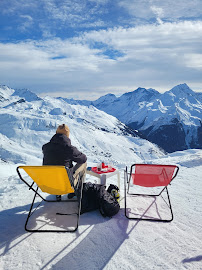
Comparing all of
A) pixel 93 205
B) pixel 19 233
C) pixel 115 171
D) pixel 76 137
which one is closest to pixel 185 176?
pixel 115 171

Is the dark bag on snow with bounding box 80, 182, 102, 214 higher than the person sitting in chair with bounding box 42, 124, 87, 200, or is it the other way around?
the person sitting in chair with bounding box 42, 124, 87, 200

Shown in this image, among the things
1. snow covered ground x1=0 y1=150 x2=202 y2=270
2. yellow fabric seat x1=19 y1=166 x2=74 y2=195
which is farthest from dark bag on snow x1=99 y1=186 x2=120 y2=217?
yellow fabric seat x1=19 y1=166 x2=74 y2=195

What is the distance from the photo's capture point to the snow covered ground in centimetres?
346

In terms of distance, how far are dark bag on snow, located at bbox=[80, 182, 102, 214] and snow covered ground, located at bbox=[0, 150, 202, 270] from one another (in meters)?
0.14

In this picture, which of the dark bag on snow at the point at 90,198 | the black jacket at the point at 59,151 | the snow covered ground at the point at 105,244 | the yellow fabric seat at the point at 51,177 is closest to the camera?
the snow covered ground at the point at 105,244

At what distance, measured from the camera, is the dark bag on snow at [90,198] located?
5.11 m

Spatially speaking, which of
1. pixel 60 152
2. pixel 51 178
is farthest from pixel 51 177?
pixel 60 152

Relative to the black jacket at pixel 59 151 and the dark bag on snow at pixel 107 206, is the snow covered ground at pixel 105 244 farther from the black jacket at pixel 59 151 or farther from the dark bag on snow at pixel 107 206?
the black jacket at pixel 59 151

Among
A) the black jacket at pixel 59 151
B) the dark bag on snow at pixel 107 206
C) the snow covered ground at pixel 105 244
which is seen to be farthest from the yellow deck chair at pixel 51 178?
the dark bag on snow at pixel 107 206

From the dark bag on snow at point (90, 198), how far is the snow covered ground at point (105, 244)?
0.14 m

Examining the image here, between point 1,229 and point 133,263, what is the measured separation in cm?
268

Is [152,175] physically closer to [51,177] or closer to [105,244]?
[105,244]

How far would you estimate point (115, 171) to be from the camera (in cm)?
599

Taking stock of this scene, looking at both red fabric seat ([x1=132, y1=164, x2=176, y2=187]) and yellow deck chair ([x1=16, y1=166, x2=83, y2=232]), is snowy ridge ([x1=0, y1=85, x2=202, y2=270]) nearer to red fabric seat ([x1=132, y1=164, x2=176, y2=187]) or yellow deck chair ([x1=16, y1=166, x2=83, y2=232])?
yellow deck chair ([x1=16, y1=166, x2=83, y2=232])
